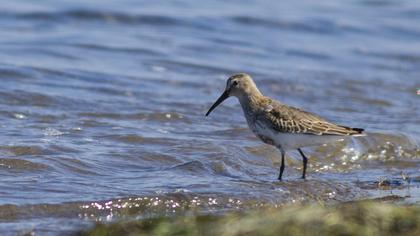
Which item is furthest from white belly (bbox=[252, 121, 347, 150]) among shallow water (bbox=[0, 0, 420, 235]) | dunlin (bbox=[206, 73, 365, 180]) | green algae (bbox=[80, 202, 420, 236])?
green algae (bbox=[80, 202, 420, 236])

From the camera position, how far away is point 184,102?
40.2 feet

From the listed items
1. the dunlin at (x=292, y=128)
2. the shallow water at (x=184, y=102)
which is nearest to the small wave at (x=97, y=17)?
the shallow water at (x=184, y=102)

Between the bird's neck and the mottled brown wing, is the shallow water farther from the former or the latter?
the bird's neck

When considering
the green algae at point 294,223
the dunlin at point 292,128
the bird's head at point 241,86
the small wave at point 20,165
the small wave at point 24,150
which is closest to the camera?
the green algae at point 294,223

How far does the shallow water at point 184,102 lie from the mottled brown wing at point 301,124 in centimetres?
46

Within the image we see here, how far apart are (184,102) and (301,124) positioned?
3.71 m

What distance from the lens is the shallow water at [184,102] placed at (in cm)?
805

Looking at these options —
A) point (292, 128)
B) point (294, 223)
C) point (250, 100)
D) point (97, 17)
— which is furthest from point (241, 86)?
point (97, 17)

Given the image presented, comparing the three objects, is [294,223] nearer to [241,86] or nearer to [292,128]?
[292,128]

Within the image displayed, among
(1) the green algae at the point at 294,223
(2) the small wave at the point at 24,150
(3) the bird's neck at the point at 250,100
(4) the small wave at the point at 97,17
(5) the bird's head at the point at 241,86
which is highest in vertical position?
(4) the small wave at the point at 97,17

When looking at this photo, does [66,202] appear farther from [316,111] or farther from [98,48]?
[98,48]

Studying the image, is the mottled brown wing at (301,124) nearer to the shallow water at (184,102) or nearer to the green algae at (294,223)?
the shallow water at (184,102)

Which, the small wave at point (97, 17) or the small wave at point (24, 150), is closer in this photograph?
the small wave at point (24, 150)

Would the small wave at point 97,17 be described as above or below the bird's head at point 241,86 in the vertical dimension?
above
